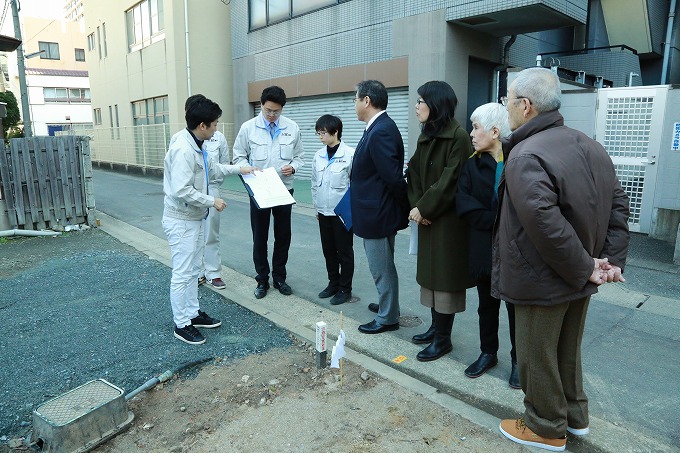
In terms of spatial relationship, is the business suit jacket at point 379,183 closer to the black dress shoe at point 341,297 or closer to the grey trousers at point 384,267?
the grey trousers at point 384,267

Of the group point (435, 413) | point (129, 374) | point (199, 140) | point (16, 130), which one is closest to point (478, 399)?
point (435, 413)

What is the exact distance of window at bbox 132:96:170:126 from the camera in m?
18.1

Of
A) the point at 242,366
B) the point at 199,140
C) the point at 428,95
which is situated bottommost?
the point at 242,366

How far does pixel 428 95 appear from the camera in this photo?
3.22 meters

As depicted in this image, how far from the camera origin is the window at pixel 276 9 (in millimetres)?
13188

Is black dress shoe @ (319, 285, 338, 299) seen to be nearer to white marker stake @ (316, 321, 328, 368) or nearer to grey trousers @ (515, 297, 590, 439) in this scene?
white marker stake @ (316, 321, 328, 368)

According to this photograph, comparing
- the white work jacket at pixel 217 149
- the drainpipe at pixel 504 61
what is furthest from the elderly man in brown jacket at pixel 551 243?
the drainpipe at pixel 504 61

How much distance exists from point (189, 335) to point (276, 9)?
42.1ft

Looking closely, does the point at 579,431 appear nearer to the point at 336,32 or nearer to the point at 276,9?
the point at 336,32

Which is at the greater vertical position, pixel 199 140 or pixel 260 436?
pixel 199 140

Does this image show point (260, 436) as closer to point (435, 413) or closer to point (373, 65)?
point (435, 413)

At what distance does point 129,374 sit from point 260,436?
1212 millimetres

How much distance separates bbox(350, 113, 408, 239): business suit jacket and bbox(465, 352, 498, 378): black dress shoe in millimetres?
1105

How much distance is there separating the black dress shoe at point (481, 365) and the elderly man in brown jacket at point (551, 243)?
2.17 feet
